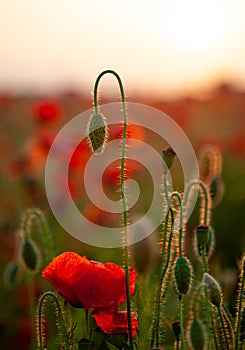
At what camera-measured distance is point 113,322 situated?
1339 mm

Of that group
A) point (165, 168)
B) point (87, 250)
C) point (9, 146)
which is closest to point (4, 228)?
point (87, 250)

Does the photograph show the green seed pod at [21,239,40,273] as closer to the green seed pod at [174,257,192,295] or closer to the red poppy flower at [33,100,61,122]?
the green seed pod at [174,257,192,295]

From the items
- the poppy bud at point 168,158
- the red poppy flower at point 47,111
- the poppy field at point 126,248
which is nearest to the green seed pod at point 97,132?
the poppy field at point 126,248

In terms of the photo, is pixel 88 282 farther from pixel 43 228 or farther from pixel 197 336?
pixel 43 228

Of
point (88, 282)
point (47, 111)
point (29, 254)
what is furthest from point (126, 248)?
point (47, 111)

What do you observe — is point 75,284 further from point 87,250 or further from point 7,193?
point 7,193

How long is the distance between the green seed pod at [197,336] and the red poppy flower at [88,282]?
0.17 metres

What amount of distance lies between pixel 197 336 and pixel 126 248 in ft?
0.91

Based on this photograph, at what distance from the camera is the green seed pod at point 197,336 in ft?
4.68

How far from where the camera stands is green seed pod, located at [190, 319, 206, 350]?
1428 mm

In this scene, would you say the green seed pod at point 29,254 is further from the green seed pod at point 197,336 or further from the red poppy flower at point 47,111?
the red poppy flower at point 47,111

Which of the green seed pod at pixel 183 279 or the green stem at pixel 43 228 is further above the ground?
the green stem at pixel 43 228

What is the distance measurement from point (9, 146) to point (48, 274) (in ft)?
13.2

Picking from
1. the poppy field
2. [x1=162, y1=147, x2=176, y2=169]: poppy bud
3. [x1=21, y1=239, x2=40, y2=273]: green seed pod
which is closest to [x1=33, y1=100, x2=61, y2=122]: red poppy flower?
the poppy field
